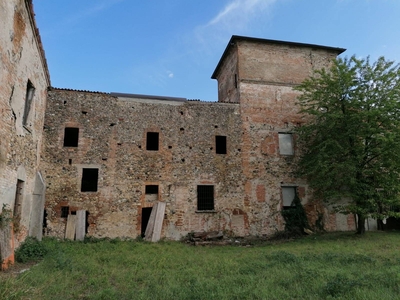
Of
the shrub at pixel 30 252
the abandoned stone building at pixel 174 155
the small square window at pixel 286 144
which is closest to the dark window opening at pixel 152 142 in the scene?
the abandoned stone building at pixel 174 155

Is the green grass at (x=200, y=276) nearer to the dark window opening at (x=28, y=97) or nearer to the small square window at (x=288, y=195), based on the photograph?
the small square window at (x=288, y=195)

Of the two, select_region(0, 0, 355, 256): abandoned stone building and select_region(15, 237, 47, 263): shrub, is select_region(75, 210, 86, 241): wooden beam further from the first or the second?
select_region(15, 237, 47, 263): shrub

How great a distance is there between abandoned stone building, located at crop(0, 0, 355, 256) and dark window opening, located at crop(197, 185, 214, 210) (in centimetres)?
5

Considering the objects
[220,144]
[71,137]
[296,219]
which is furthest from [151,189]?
[296,219]

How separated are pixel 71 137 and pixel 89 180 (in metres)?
2.32

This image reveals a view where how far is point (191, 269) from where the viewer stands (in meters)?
7.52

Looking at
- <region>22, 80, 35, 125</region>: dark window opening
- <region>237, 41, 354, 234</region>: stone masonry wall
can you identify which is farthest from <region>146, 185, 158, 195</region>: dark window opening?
<region>22, 80, 35, 125</region>: dark window opening

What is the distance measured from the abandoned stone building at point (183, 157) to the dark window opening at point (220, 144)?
0.05 meters

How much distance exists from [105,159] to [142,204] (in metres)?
2.73

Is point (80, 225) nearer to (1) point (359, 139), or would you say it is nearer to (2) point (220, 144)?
(2) point (220, 144)

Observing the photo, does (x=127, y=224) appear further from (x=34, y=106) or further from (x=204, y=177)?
(x=34, y=106)

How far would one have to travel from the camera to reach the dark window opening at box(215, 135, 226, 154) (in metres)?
15.1

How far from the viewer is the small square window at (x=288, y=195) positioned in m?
14.9

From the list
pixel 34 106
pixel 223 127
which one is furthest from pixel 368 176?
pixel 34 106
